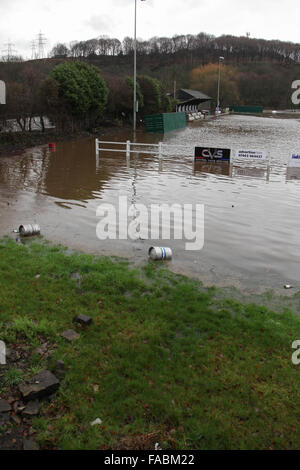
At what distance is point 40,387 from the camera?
17.4 feet

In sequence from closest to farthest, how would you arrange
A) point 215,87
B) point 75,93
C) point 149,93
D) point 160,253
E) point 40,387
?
1. point 40,387
2. point 160,253
3. point 75,93
4. point 149,93
5. point 215,87

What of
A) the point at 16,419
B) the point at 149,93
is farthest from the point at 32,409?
the point at 149,93

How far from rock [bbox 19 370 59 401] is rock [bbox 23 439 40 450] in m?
0.65

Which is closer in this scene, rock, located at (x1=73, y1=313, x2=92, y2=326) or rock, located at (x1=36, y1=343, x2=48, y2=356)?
rock, located at (x1=36, y1=343, x2=48, y2=356)

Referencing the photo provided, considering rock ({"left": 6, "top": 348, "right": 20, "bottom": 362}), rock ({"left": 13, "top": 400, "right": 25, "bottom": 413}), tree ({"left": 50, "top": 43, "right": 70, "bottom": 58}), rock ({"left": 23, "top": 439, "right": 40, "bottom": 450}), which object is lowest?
rock ({"left": 23, "top": 439, "right": 40, "bottom": 450})

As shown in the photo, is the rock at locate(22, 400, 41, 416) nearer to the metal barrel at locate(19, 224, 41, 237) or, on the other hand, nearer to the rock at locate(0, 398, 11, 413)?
the rock at locate(0, 398, 11, 413)

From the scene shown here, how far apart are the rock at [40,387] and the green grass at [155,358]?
0.45 feet

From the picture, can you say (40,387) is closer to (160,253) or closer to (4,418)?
(4,418)

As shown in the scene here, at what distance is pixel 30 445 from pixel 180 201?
1234 cm

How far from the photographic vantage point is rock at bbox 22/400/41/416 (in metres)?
5.02

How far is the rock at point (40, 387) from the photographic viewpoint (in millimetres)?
5226

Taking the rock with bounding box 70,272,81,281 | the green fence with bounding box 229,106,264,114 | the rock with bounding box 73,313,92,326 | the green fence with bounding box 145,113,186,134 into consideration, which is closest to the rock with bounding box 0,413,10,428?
the rock with bounding box 73,313,92,326

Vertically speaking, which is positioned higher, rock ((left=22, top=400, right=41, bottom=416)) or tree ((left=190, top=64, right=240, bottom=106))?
tree ((left=190, top=64, right=240, bottom=106))

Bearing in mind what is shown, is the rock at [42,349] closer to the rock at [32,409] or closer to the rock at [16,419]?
the rock at [32,409]
